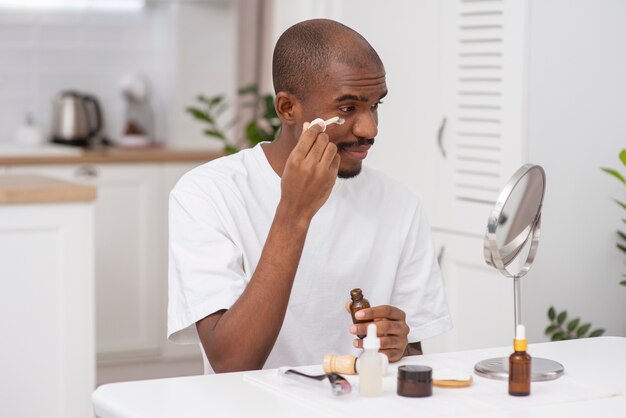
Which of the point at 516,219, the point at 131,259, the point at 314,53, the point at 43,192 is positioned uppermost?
the point at 314,53

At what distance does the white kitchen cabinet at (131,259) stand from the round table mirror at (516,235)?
2.97m

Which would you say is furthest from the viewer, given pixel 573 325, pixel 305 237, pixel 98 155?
pixel 98 155

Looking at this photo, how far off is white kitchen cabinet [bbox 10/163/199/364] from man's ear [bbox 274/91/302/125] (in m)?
2.60

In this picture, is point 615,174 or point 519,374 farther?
point 615,174

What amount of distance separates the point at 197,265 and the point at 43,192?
111 centimetres

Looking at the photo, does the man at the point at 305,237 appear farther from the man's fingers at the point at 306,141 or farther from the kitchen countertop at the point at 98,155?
the kitchen countertop at the point at 98,155

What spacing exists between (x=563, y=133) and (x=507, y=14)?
36 cm

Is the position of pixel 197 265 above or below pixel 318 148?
below

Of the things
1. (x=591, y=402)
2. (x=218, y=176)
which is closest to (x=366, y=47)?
(x=218, y=176)

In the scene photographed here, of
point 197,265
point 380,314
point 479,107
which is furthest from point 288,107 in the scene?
point 479,107

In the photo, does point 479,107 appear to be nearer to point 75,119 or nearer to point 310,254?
point 310,254

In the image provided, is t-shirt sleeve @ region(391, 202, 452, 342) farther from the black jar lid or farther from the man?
the black jar lid

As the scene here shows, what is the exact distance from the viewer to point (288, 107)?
1.96 meters

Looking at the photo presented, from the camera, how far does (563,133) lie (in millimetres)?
2922
